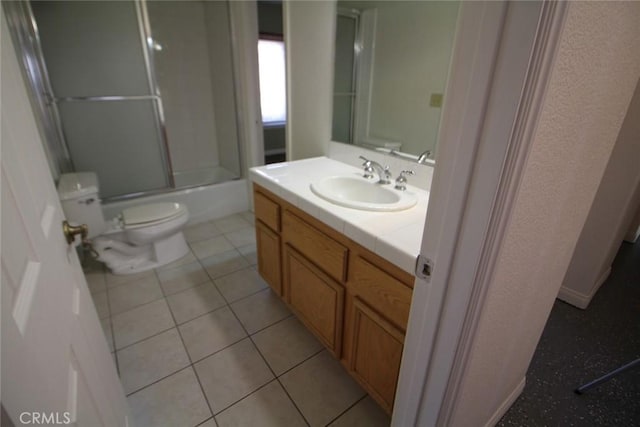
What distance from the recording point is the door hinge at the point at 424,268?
0.69 metres

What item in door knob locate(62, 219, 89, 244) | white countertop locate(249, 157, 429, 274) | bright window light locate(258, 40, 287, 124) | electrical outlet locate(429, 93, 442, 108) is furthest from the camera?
bright window light locate(258, 40, 287, 124)

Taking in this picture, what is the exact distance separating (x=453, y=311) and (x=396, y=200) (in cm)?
80

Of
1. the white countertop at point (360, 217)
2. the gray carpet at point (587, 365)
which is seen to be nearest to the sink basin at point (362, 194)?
the white countertop at point (360, 217)

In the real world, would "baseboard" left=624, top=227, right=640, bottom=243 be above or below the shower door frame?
below

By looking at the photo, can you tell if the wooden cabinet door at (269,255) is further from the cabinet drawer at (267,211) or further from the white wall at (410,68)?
the white wall at (410,68)

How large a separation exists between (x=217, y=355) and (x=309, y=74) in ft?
5.82

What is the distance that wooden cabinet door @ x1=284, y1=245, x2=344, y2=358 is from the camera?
134 centimetres

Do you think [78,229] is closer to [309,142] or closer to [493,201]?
[493,201]

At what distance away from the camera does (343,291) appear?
50.3 inches

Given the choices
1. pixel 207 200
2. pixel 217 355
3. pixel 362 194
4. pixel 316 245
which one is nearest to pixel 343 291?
pixel 316 245

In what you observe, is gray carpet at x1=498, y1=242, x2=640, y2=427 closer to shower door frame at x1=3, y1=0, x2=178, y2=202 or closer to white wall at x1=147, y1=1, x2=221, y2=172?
shower door frame at x1=3, y1=0, x2=178, y2=202

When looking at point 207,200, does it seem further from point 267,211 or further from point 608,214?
point 608,214

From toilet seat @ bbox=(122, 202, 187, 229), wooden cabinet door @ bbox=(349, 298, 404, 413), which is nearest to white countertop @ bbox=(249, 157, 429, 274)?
wooden cabinet door @ bbox=(349, 298, 404, 413)

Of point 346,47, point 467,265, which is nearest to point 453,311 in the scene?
point 467,265
